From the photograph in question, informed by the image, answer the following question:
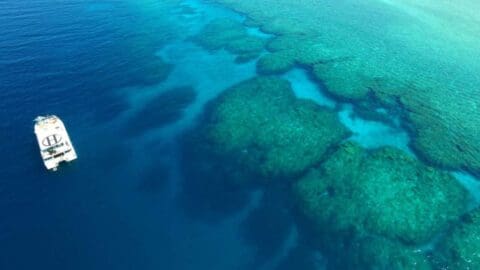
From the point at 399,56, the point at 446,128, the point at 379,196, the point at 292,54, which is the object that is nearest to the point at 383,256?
the point at 379,196

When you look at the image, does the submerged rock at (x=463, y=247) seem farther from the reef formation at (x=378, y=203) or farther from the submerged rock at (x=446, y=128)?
the submerged rock at (x=446, y=128)

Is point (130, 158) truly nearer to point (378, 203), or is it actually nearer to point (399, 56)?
point (378, 203)

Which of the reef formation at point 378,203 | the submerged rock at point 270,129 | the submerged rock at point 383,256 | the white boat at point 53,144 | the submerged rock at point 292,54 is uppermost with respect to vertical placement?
the submerged rock at point 292,54

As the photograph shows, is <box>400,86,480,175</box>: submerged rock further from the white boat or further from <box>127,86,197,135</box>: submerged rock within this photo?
the white boat

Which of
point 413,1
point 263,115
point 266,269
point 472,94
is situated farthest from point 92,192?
point 413,1

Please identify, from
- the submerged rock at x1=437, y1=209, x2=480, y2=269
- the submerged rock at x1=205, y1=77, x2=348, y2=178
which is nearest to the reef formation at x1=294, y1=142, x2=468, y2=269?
the submerged rock at x1=437, y1=209, x2=480, y2=269

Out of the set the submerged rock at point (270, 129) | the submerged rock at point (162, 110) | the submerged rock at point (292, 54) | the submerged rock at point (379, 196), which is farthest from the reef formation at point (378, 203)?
the submerged rock at point (292, 54)

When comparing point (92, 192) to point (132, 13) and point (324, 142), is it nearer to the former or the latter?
point (324, 142)
